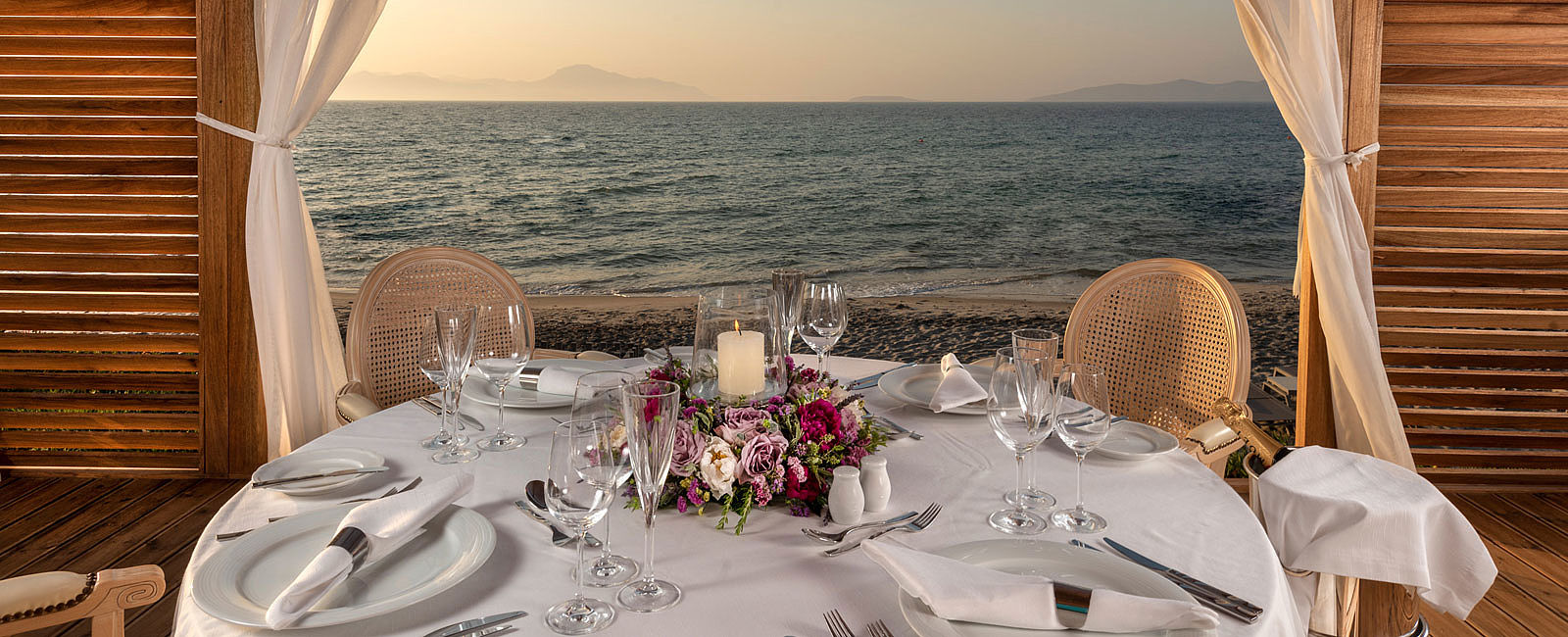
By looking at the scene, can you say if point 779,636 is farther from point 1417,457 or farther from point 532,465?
point 1417,457

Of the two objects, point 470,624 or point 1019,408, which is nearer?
point 470,624

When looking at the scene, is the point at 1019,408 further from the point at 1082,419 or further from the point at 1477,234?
the point at 1477,234

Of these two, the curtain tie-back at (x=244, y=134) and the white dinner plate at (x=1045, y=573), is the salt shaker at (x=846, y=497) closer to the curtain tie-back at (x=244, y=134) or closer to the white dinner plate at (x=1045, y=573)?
the white dinner plate at (x=1045, y=573)

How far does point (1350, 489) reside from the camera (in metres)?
1.50

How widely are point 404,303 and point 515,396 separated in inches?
27.0

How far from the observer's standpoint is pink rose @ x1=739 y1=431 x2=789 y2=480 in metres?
1.06

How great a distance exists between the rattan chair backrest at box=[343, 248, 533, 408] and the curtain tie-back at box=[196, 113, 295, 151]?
2.71ft

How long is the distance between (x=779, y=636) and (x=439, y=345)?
0.77 m

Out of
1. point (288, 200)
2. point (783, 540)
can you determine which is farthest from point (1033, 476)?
point (288, 200)

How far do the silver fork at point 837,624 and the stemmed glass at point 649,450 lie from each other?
6.0 inches

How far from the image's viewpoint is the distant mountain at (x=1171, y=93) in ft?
53.1

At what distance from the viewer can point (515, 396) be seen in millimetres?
1616

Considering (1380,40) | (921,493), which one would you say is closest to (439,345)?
(921,493)

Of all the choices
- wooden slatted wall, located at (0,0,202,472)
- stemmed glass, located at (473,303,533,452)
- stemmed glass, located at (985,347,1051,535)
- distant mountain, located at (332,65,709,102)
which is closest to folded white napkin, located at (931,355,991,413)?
stemmed glass, located at (985,347,1051,535)
